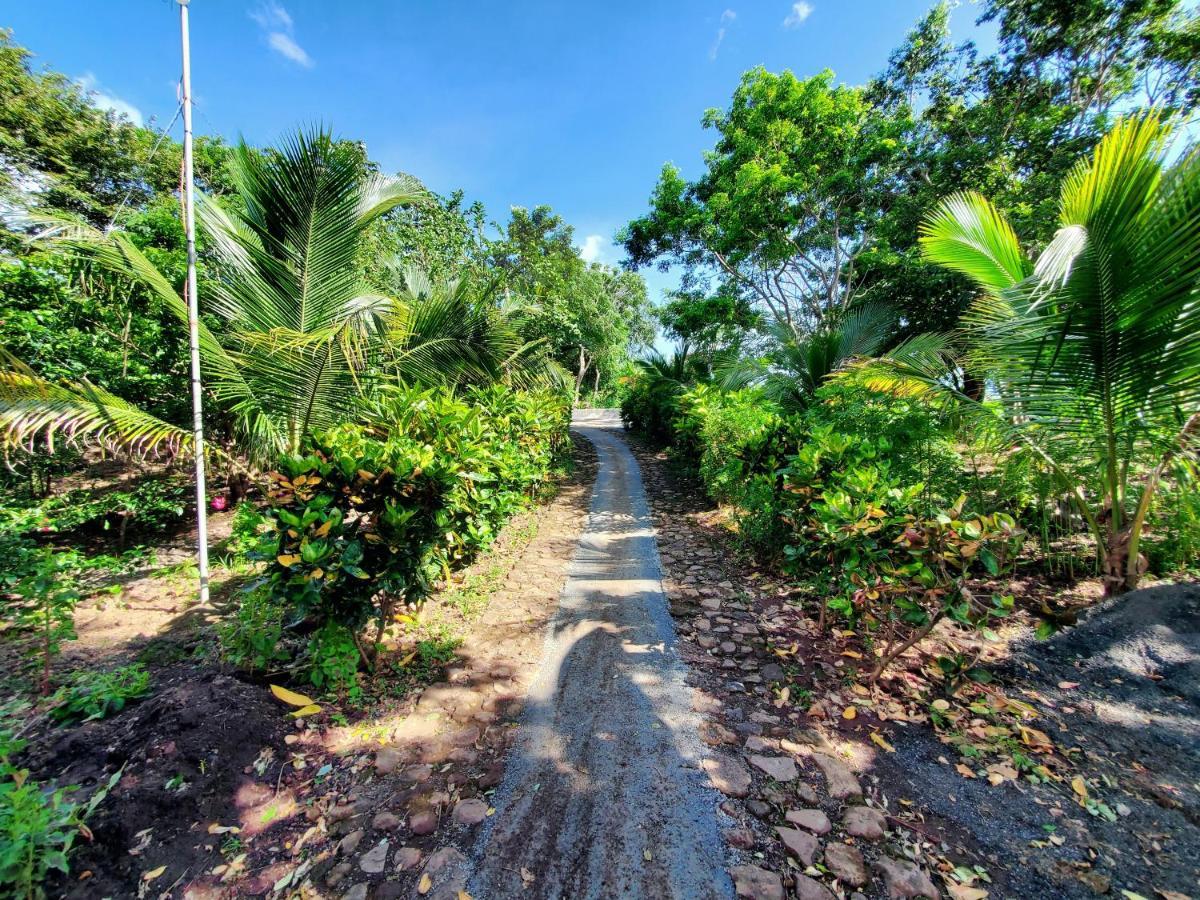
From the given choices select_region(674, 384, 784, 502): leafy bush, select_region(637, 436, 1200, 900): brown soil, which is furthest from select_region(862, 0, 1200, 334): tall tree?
select_region(637, 436, 1200, 900): brown soil

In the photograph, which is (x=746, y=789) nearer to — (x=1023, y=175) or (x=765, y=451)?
(x=765, y=451)

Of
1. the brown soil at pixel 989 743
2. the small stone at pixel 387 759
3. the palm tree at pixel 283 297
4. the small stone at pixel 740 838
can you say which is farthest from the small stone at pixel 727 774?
the palm tree at pixel 283 297

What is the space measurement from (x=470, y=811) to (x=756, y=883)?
108 cm

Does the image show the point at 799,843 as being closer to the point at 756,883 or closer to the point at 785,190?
the point at 756,883

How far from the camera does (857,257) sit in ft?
33.2

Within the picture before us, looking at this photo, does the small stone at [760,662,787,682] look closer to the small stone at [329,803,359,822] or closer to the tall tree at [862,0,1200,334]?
the small stone at [329,803,359,822]

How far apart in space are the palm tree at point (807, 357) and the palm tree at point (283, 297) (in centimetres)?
506

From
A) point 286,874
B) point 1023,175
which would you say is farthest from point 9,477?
point 1023,175

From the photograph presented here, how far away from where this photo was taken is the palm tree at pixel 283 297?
3131mm

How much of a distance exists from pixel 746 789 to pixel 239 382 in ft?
14.8

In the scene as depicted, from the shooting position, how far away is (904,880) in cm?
146

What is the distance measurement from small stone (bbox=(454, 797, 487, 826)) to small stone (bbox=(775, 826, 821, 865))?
45.2 inches

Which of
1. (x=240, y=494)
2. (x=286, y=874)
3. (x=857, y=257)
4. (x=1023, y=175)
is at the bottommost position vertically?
(x=286, y=874)

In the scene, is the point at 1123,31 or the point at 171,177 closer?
the point at 1123,31
